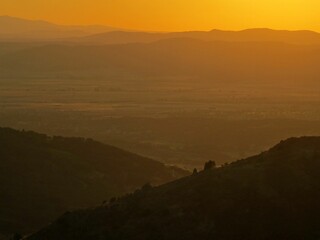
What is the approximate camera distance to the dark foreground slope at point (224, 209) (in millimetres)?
22516

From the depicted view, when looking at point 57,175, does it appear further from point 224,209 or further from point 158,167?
point 224,209

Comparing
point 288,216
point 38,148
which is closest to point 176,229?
point 288,216

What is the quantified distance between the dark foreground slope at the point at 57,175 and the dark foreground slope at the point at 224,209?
13631mm

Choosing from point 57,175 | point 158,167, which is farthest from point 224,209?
point 158,167

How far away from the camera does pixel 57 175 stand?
4822cm

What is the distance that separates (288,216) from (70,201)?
2361 cm

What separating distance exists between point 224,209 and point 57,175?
86.9ft

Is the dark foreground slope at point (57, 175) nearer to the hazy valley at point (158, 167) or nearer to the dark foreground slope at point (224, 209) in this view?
the hazy valley at point (158, 167)

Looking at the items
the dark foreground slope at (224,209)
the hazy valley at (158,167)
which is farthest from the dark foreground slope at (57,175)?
the dark foreground slope at (224,209)

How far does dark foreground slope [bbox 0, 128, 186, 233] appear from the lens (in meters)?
41.8

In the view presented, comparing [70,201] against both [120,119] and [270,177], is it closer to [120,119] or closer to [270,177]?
[270,177]

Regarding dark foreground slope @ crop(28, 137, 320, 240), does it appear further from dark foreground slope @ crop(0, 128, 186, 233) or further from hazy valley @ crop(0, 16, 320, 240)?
dark foreground slope @ crop(0, 128, 186, 233)

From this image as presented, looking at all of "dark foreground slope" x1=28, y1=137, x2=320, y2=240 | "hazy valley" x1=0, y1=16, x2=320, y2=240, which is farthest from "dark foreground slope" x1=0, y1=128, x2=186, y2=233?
"dark foreground slope" x1=28, y1=137, x2=320, y2=240

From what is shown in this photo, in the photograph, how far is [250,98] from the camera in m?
136
